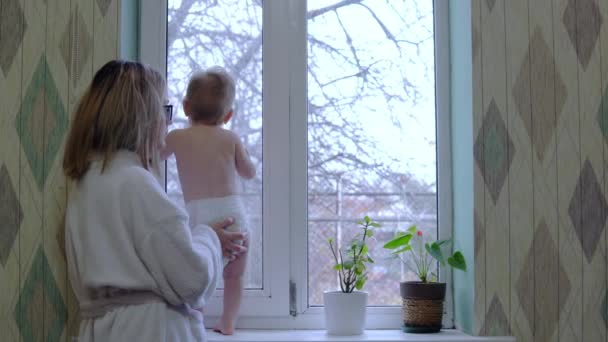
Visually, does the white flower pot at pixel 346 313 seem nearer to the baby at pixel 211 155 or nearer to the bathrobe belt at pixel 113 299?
the baby at pixel 211 155

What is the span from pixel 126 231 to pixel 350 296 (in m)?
0.83

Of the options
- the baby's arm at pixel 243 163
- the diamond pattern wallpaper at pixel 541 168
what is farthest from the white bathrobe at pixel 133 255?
the diamond pattern wallpaper at pixel 541 168

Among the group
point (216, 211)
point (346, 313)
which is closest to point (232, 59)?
point (216, 211)

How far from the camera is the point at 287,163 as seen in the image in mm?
2318

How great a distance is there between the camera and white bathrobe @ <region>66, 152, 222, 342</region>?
1.51 meters

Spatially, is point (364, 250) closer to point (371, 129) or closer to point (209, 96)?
point (371, 129)

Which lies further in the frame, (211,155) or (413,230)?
(413,230)

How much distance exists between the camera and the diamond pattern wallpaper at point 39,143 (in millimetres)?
2035

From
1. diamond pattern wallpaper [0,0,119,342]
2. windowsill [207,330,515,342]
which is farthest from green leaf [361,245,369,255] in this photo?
diamond pattern wallpaper [0,0,119,342]

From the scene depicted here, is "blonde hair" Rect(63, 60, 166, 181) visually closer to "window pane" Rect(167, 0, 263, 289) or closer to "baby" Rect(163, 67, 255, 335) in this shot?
"baby" Rect(163, 67, 255, 335)

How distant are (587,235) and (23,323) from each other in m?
1.52

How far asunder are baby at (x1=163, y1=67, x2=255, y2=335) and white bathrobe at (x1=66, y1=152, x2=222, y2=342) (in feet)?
1.73

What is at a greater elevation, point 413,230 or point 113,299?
point 413,230

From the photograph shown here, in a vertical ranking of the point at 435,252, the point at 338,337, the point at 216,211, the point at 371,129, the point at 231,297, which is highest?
the point at 371,129
